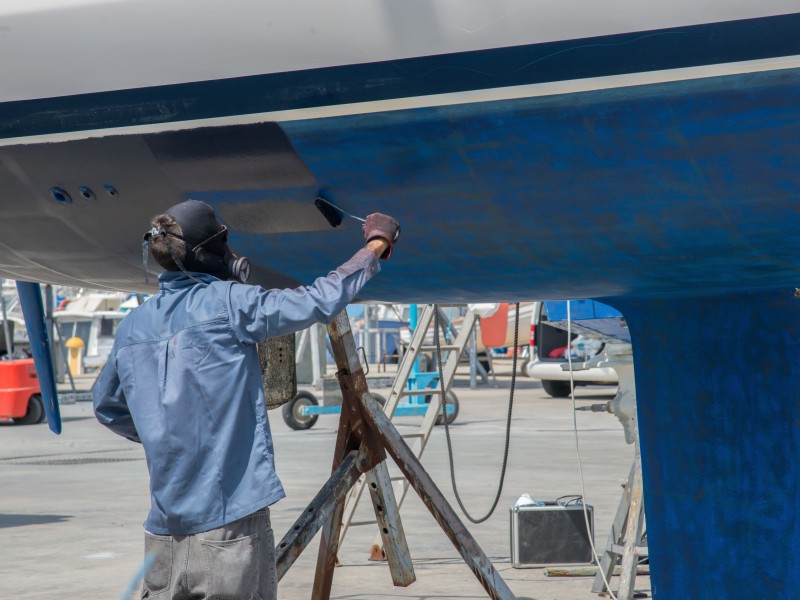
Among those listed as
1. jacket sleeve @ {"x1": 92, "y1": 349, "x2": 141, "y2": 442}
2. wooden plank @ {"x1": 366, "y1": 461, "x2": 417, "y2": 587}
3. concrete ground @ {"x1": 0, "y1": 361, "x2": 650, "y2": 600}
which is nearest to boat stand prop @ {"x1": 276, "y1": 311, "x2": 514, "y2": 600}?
wooden plank @ {"x1": 366, "y1": 461, "x2": 417, "y2": 587}

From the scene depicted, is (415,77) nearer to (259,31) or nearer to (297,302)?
(259,31)

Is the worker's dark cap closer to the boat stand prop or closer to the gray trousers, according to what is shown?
the gray trousers

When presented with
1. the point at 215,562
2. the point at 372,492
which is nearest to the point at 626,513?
the point at 372,492

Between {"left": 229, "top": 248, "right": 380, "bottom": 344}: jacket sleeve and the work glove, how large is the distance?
5cm

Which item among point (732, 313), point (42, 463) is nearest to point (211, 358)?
point (732, 313)

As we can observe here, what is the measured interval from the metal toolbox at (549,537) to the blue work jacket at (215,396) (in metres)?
3.50

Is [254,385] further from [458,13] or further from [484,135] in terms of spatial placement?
[458,13]

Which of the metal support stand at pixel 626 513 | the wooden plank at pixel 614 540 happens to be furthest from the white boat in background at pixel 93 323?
the wooden plank at pixel 614 540

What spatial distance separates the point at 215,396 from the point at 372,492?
2295 mm

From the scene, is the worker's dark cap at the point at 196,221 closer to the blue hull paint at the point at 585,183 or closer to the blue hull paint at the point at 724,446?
the blue hull paint at the point at 585,183

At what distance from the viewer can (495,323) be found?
2497cm

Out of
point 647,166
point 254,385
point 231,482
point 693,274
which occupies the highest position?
point 647,166

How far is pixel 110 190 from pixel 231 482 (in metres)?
0.91

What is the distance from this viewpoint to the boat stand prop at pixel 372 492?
4.26m
